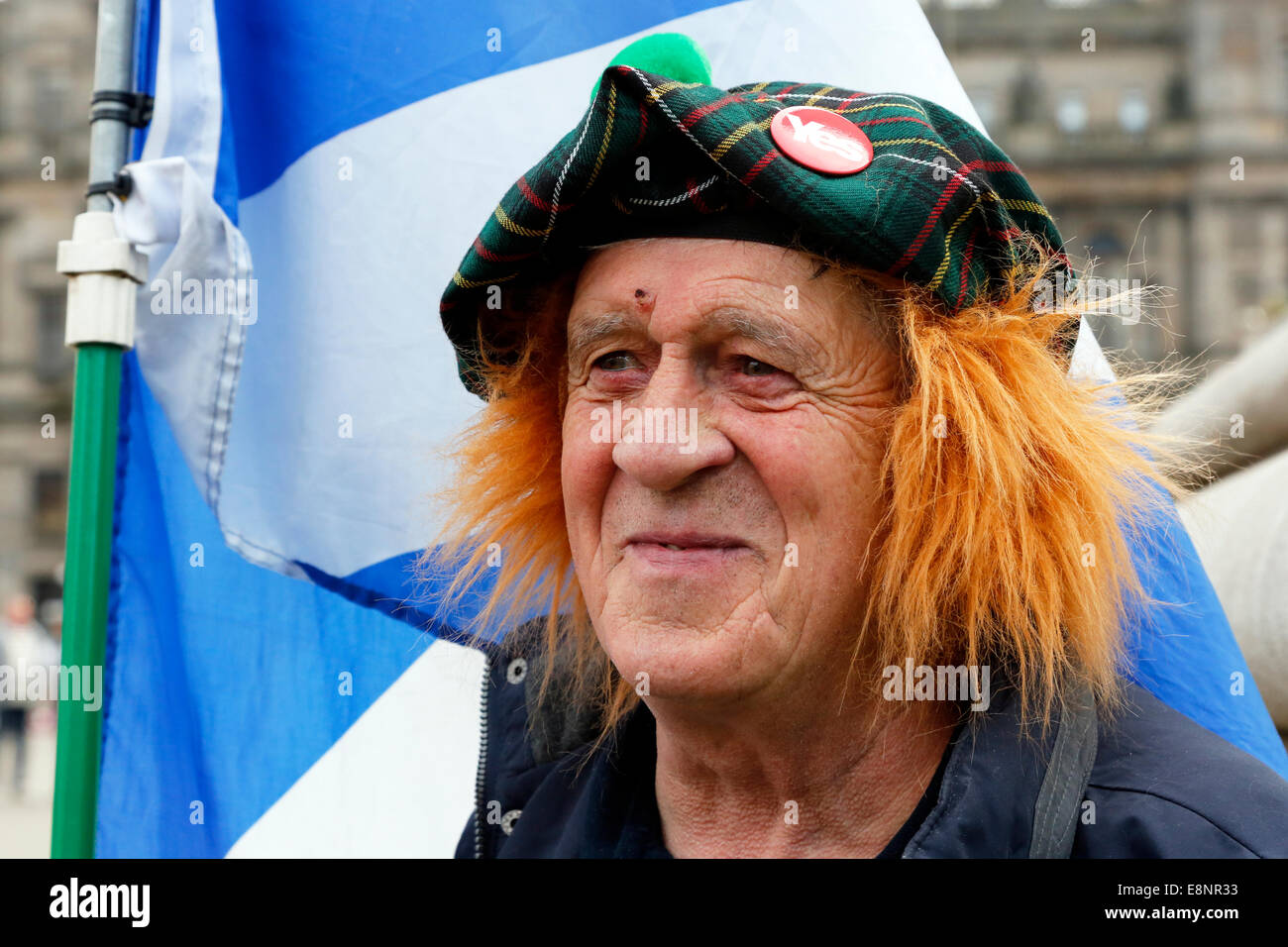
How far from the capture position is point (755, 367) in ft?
4.99

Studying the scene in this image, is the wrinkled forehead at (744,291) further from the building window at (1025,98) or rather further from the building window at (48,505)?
the building window at (1025,98)

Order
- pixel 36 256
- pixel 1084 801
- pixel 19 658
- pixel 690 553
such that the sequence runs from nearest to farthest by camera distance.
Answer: pixel 1084 801 → pixel 690 553 → pixel 19 658 → pixel 36 256

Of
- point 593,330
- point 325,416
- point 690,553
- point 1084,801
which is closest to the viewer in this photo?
point 1084,801

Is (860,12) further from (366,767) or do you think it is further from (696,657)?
(366,767)

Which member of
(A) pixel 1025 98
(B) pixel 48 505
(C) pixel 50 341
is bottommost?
(B) pixel 48 505

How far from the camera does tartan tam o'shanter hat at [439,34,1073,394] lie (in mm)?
1426

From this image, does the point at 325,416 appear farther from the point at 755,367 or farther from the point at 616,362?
the point at 755,367

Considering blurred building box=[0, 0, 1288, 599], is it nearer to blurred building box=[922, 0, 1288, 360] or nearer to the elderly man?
blurred building box=[922, 0, 1288, 360]

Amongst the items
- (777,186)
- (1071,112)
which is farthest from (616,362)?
(1071,112)

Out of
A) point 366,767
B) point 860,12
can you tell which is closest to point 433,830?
point 366,767

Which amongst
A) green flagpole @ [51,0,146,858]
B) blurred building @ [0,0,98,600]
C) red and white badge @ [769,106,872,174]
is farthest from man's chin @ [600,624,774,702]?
blurred building @ [0,0,98,600]

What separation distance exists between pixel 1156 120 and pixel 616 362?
3268cm

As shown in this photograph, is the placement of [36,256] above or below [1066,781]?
above
